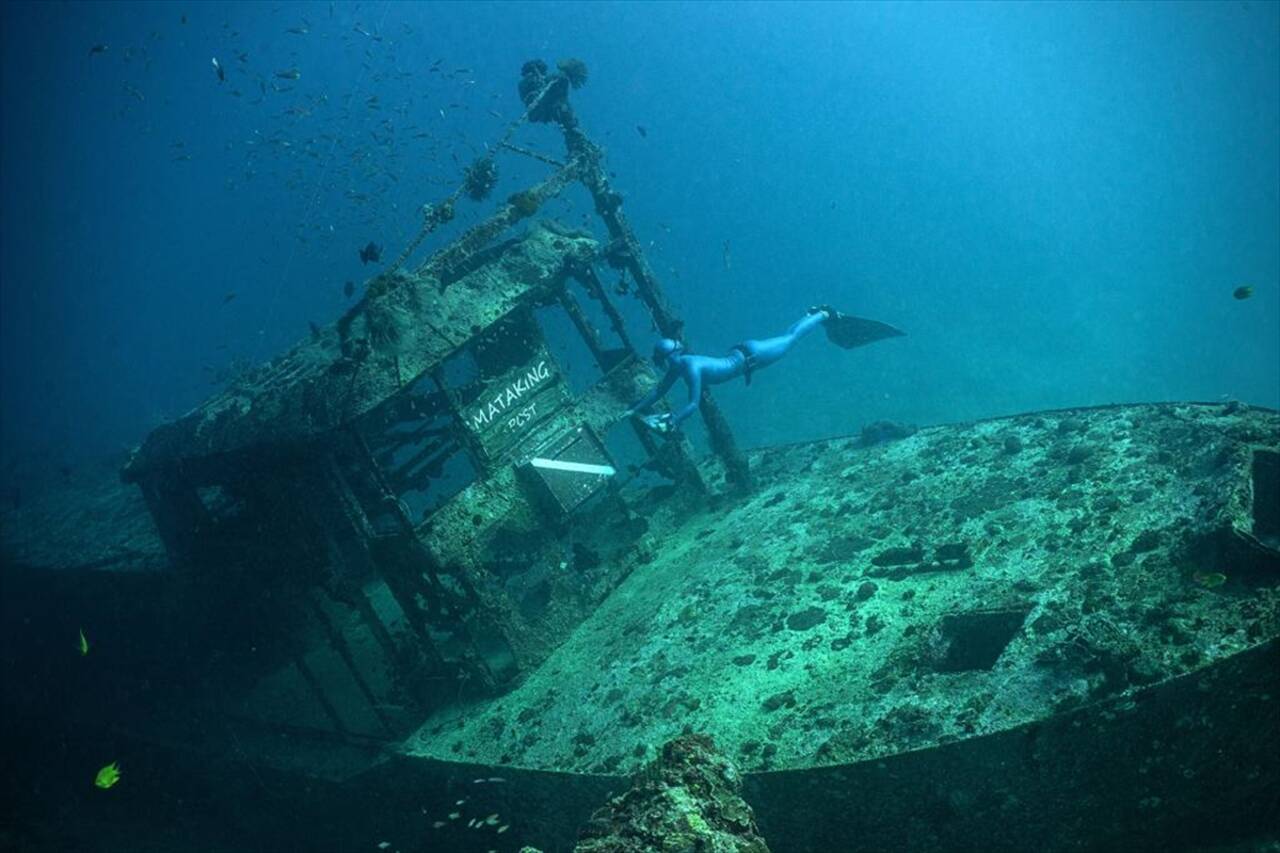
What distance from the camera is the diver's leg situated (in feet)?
34.0

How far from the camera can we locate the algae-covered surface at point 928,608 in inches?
169

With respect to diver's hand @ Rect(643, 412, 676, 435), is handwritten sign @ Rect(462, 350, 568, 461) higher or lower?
higher

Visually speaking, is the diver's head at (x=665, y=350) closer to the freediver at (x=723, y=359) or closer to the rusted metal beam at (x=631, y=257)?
the freediver at (x=723, y=359)

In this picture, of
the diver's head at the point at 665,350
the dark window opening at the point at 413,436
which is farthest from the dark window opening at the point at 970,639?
the diver's head at the point at 665,350

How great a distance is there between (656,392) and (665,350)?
0.79 m

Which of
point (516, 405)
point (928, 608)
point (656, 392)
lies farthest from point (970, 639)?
point (516, 405)

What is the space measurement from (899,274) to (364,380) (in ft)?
325

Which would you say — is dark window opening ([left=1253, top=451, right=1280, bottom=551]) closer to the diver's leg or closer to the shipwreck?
the shipwreck

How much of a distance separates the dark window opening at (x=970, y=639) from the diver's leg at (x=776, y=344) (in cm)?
566

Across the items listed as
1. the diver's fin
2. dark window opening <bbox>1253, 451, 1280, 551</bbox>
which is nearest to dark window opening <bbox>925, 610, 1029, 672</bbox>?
dark window opening <bbox>1253, 451, 1280, 551</bbox>

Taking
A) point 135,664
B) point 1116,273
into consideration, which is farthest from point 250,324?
point 1116,273

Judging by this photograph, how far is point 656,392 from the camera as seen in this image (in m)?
9.37

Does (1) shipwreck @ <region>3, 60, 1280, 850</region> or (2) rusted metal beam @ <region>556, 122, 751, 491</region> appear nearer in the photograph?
(1) shipwreck @ <region>3, 60, 1280, 850</region>

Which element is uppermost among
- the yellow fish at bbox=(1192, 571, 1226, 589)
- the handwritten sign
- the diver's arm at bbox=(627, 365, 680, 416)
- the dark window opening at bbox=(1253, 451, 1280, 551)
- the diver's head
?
the handwritten sign
